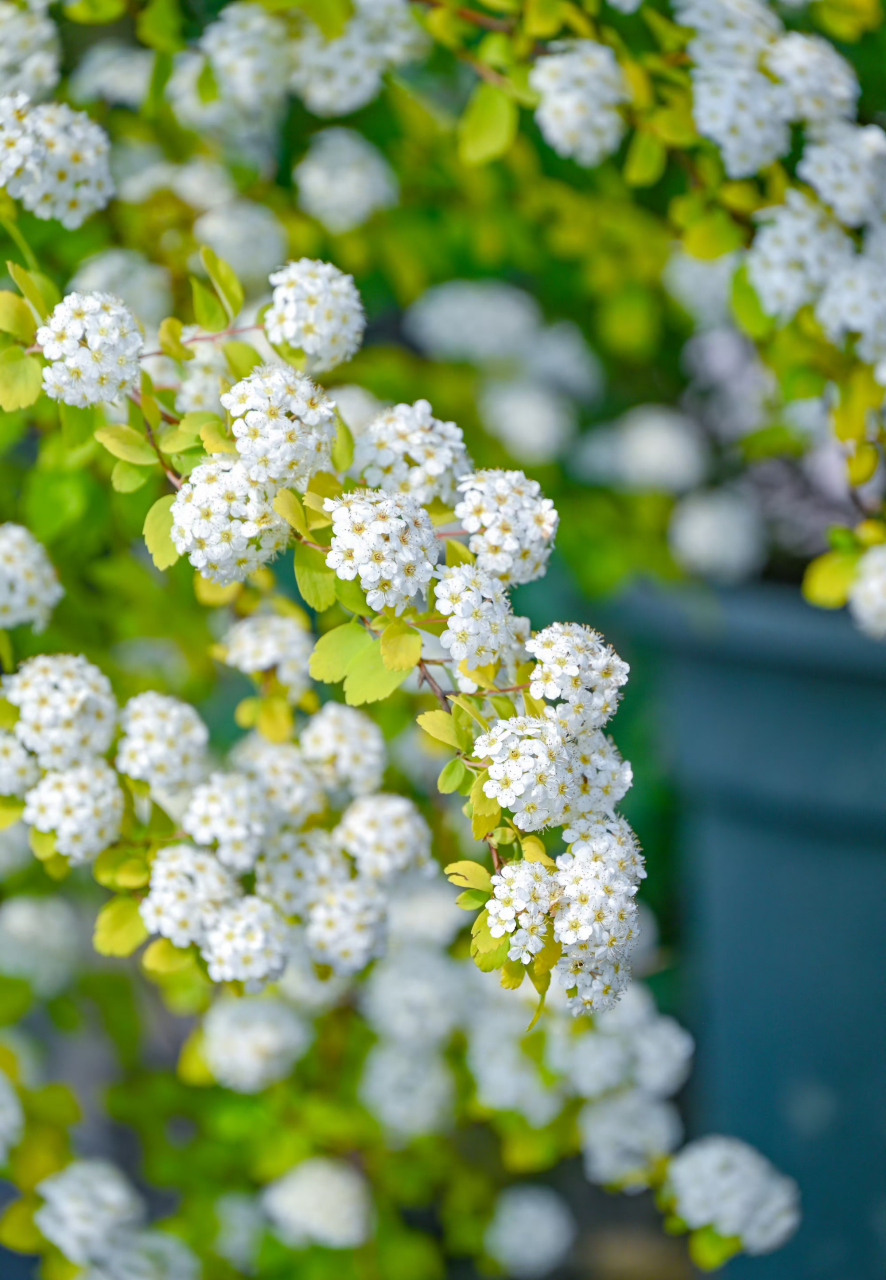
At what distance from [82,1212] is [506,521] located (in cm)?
74

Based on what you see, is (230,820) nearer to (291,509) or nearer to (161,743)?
(161,743)

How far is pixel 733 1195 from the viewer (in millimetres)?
1049

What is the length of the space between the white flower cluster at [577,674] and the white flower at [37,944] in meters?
0.97

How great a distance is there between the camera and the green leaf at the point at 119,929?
85 cm

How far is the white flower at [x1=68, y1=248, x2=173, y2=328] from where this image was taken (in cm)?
115

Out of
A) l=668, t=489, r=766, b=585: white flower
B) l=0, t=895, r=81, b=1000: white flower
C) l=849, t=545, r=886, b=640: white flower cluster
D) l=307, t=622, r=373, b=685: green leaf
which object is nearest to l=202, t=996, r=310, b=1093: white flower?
l=0, t=895, r=81, b=1000: white flower

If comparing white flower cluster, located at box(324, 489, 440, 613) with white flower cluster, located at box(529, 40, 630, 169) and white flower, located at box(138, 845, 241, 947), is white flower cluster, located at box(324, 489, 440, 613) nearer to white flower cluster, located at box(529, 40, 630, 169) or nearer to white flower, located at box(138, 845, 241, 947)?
white flower, located at box(138, 845, 241, 947)

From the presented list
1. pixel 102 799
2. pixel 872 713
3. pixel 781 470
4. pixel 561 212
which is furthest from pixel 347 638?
pixel 781 470

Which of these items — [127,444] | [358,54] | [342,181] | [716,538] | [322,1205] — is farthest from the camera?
[716,538]

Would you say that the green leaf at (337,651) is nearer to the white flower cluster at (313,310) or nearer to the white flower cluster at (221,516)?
the white flower cluster at (221,516)

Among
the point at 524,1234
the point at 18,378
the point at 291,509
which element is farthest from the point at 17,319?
the point at 524,1234

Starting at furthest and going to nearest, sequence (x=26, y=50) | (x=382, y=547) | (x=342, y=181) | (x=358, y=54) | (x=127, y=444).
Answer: (x=342, y=181) < (x=358, y=54) < (x=26, y=50) < (x=127, y=444) < (x=382, y=547)

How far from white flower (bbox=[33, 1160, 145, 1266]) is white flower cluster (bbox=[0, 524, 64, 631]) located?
1.71 ft

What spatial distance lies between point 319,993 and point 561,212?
94cm
